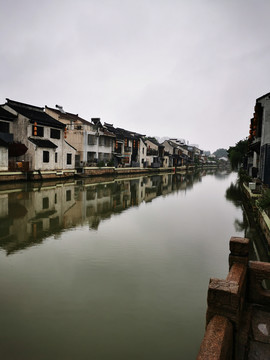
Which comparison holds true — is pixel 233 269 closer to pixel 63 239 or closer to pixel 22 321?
pixel 22 321

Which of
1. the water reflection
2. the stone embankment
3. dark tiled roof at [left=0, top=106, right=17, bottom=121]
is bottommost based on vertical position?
the water reflection

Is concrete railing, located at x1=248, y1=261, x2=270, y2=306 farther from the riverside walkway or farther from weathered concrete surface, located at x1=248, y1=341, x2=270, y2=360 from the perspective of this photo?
weathered concrete surface, located at x1=248, y1=341, x2=270, y2=360

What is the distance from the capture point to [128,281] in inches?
280

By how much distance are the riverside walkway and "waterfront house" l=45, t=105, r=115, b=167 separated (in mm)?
38489

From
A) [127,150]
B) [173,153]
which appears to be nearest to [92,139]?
[127,150]

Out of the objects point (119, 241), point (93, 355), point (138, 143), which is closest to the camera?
point (93, 355)

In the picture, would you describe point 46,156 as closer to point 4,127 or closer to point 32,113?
point 4,127

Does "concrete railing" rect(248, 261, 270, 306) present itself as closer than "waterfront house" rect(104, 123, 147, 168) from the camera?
Yes

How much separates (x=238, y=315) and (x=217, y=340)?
2.31ft

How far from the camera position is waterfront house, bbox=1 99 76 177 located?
30.4 metres

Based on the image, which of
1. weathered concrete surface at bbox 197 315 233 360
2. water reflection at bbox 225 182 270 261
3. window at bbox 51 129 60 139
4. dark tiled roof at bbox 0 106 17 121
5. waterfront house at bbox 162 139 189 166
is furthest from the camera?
waterfront house at bbox 162 139 189 166

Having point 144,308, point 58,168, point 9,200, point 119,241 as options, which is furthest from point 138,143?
point 144,308

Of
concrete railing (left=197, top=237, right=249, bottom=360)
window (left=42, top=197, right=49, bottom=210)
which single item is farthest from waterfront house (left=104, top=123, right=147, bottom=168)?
concrete railing (left=197, top=237, right=249, bottom=360)

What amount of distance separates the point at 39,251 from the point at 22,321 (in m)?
4.21
